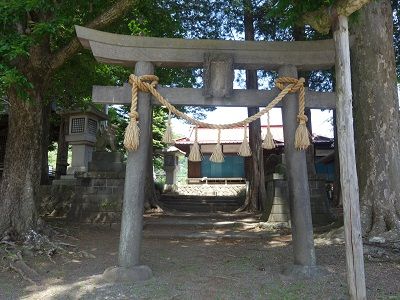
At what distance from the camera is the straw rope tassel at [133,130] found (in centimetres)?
469

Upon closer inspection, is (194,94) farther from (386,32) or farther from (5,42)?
(386,32)

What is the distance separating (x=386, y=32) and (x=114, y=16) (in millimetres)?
4727

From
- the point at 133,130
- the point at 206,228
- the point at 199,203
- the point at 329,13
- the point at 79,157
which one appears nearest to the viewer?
the point at 329,13

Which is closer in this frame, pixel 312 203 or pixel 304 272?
pixel 304 272

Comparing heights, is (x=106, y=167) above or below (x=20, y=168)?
above

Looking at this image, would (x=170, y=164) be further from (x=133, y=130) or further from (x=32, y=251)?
(x=133, y=130)

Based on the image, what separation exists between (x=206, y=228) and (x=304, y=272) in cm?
515

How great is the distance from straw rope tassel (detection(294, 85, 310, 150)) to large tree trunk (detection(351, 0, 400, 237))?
2024 millimetres

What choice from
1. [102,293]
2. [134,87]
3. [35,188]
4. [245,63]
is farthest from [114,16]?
[102,293]

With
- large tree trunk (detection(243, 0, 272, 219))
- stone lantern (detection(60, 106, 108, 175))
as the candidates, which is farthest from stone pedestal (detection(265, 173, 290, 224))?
stone lantern (detection(60, 106, 108, 175))

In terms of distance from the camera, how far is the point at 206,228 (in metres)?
9.65

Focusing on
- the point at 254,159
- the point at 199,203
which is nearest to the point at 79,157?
the point at 199,203

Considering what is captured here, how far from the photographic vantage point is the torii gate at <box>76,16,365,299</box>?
4750mm

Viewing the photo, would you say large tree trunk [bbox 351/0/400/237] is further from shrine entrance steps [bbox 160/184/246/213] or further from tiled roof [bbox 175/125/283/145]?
tiled roof [bbox 175/125/283/145]
